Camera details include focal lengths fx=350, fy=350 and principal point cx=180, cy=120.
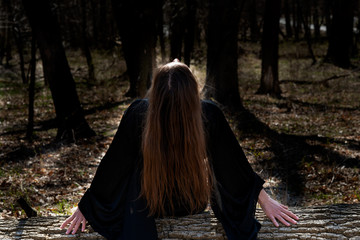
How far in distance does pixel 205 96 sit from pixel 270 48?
14.5ft

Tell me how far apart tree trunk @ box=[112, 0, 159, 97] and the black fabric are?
916 cm

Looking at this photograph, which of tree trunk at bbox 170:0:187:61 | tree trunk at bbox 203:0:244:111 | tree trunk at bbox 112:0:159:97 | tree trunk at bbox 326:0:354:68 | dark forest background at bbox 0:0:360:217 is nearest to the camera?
dark forest background at bbox 0:0:360:217

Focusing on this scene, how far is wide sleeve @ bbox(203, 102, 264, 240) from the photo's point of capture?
8.51 feet

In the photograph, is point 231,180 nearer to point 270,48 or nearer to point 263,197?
point 263,197

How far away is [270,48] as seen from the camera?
41.6ft

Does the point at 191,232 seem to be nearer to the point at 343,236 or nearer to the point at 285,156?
the point at 343,236

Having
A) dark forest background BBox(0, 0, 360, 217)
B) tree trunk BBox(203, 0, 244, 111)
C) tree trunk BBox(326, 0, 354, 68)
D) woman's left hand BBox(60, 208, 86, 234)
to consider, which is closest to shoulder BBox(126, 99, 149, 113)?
woman's left hand BBox(60, 208, 86, 234)

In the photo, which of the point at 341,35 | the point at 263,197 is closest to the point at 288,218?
the point at 263,197

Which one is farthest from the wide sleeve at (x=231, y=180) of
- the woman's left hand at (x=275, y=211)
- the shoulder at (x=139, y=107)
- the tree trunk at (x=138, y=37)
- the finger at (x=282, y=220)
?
the tree trunk at (x=138, y=37)

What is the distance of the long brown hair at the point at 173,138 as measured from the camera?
7.70 feet

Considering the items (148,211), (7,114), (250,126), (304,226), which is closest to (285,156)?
(250,126)

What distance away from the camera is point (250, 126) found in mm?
8945

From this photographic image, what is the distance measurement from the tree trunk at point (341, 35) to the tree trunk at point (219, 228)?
1734 cm

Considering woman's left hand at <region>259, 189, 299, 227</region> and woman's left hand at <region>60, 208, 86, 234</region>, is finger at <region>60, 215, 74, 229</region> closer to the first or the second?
woman's left hand at <region>60, 208, 86, 234</region>
